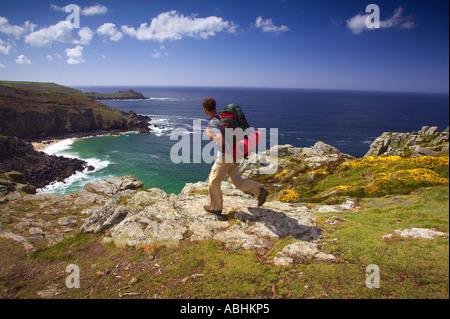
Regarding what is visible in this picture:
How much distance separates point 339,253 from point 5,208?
73.8ft

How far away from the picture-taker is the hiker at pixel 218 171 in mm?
7316

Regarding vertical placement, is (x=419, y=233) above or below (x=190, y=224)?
above

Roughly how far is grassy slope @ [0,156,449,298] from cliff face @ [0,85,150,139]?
121m

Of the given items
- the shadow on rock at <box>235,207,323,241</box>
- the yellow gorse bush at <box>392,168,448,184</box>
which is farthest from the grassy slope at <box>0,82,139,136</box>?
the yellow gorse bush at <box>392,168,448,184</box>

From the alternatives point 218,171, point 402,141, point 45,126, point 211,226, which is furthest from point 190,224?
point 45,126

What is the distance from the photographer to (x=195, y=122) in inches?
5600

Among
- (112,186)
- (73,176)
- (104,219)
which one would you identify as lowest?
(73,176)

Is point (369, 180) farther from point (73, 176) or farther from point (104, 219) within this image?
point (73, 176)

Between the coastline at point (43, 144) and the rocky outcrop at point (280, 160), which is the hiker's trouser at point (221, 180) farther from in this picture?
the coastline at point (43, 144)

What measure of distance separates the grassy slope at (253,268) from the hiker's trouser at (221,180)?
2.31 meters

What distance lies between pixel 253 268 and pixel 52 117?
14919 centimetres

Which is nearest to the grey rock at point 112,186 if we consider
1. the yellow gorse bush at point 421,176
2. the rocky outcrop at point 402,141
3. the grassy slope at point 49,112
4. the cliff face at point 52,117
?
the yellow gorse bush at point 421,176

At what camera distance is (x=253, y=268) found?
593 centimetres

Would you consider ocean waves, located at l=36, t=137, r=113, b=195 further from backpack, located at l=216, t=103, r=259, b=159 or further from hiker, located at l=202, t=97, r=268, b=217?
backpack, located at l=216, t=103, r=259, b=159
